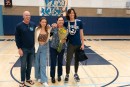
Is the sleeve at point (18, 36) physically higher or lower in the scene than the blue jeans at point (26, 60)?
higher

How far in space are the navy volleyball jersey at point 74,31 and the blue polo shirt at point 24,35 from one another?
0.91 meters

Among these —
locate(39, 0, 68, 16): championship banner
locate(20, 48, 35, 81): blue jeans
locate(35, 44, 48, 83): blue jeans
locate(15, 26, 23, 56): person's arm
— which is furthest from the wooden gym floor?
locate(39, 0, 68, 16): championship banner

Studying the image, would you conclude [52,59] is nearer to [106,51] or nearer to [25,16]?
[25,16]

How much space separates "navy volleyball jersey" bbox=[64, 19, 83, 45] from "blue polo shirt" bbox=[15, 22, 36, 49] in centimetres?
91

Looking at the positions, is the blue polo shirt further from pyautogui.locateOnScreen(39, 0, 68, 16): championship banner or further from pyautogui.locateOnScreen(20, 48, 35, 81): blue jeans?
pyautogui.locateOnScreen(39, 0, 68, 16): championship banner

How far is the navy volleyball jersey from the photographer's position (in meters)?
5.36

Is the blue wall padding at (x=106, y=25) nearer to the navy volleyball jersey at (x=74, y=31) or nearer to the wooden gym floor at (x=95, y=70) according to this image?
the wooden gym floor at (x=95, y=70)

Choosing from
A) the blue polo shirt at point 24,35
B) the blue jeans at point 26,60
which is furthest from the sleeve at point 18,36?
the blue jeans at point 26,60

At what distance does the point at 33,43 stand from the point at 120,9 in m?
11.7

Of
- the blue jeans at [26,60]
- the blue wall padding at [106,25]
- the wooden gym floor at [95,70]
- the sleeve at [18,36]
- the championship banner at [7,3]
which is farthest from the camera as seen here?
the blue wall padding at [106,25]

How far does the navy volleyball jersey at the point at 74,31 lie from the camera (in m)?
5.36

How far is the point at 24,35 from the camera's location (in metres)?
4.98

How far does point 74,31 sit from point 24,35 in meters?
1.23

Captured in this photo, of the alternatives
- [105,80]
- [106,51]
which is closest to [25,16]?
[105,80]
